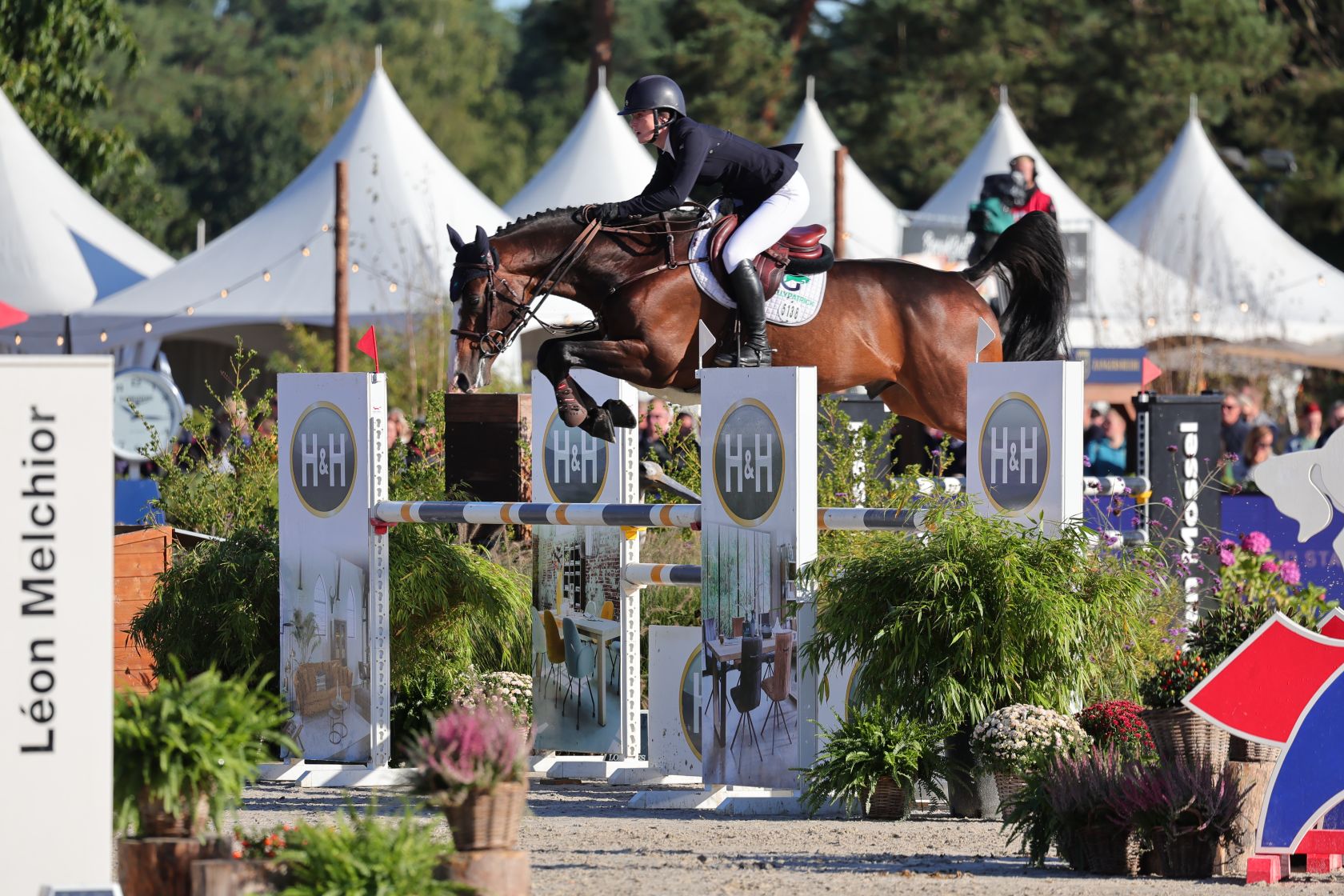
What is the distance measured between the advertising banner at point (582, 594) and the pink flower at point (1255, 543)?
2563 millimetres

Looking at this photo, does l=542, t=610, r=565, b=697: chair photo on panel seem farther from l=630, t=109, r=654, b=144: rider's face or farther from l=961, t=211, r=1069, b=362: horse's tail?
l=961, t=211, r=1069, b=362: horse's tail

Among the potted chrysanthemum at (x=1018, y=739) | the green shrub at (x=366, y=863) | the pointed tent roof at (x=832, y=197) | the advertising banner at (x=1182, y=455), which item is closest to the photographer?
the green shrub at (x=366, y=863)

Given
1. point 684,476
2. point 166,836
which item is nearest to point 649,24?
point 684,476

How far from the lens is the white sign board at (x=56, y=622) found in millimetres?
3363

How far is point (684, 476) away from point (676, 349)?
68.7 inches

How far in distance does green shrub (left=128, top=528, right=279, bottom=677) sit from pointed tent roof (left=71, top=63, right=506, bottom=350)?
10.4m

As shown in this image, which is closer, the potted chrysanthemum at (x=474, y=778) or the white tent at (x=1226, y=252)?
the potted chrysanthemum at (x=474, y=778)

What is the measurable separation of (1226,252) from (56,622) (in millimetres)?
20434

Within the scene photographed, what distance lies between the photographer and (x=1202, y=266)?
22047 millimetres

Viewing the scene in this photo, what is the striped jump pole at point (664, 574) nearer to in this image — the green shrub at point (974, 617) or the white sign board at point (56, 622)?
the green shrub at point (974, 617)

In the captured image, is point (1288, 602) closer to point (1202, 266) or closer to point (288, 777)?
point (288, 777)

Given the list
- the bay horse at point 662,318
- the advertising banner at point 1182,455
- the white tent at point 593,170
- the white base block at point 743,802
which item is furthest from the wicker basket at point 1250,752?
the white tent at point 593,170

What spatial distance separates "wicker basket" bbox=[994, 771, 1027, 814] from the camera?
5.46 meters

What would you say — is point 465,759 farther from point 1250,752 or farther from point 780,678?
point 780,678
